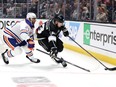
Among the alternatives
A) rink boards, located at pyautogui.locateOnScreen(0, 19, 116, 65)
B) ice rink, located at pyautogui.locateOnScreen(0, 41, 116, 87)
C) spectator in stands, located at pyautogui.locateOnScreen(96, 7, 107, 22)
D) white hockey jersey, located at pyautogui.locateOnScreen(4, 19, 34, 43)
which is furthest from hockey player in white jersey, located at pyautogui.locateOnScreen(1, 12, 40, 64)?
spectator in stands, located at pyautogui.locateOnScreen(96, 7, 107, 22)

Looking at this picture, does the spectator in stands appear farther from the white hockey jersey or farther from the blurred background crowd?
the white hockey jersey

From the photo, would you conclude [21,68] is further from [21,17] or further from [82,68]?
[21,17]

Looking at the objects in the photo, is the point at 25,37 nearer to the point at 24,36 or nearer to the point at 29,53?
the point at 24,36

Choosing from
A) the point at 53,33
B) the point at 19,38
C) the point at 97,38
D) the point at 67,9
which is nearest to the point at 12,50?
the point at 19,38

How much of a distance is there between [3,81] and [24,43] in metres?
2.47

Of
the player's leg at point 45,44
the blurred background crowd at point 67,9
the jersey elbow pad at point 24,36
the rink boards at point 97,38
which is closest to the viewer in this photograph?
the jersey elbow pad at point 24,36

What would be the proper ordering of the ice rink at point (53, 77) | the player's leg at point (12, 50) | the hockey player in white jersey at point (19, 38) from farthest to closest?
the player's leg at point (12, 50) < the hockey player in white jersey at point (19, 38) < the ice rink at point (53, 77)

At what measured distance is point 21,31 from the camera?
654 centimetres

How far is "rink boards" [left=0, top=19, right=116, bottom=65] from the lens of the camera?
6.89m

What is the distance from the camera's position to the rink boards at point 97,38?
689 centimetres

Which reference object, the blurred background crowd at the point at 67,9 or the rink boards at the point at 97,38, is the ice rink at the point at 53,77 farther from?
the blurred background crowd at the point at 67,9

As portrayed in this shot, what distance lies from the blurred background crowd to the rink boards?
16 centimetres

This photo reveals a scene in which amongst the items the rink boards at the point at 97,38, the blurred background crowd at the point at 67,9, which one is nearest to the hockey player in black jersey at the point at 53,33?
the rink boards at the point at 97,38

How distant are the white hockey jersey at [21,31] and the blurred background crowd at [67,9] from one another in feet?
5.25
